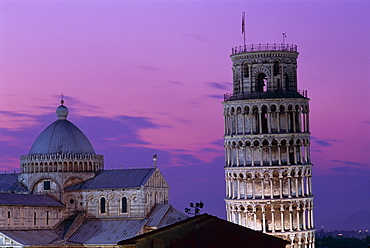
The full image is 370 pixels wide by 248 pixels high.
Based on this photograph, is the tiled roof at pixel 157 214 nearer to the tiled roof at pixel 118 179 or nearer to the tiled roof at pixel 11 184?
the tiled roof at pixel 118 179

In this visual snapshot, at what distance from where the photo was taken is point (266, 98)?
116000 millimetres

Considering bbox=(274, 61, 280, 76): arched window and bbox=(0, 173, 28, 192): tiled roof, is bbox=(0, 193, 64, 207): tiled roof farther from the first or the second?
bbox=(274, 61, 280, 76): arched window

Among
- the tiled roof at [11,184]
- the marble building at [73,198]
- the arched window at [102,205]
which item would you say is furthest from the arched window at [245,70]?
the tiled roof at [11,184]

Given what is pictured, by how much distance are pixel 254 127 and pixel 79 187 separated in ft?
79.8

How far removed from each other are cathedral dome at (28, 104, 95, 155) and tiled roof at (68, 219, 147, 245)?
10533 mm

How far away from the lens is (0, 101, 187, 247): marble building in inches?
4478

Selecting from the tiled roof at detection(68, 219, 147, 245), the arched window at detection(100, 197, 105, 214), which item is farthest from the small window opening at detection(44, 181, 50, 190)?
the arched window at detection(100, 197, 105, 214)

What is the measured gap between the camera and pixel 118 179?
398ft

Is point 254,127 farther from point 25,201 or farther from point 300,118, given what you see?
point 25,201

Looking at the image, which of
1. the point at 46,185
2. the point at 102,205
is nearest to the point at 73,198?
the point at 46,185

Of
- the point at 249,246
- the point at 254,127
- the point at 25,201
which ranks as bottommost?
the point at 249,246

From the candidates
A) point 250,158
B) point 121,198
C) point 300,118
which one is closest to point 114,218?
point 121,198

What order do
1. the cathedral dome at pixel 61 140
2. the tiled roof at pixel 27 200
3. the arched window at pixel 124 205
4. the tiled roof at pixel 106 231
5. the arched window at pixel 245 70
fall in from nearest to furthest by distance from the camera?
1. the tiled roof at pixel 27 200
2. the tiled roof at pixel 106 231
3. the arched window at pixel 124 205
4. the arched window at pixel 245 70
5. the cathedral dome at pixel 61 140

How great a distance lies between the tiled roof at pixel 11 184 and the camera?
409ft
